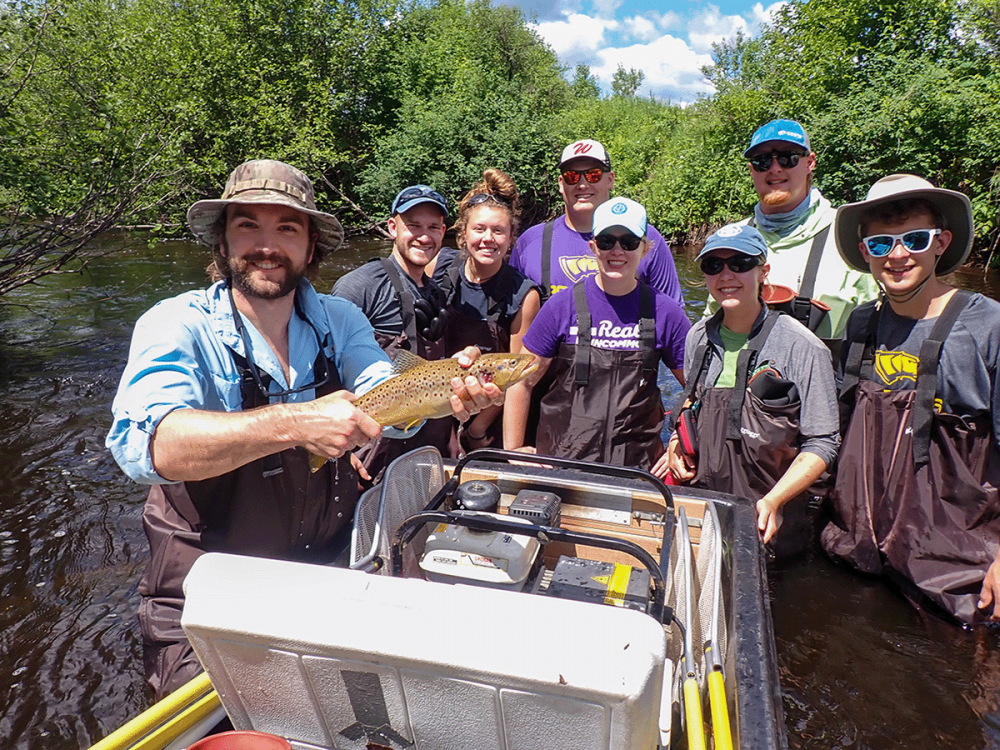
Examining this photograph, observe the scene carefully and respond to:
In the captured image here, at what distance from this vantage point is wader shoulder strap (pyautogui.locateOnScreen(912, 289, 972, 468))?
3.22m

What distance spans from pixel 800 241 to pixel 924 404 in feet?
4.88

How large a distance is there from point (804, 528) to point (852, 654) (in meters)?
0.88

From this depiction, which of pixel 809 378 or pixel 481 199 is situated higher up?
pixel 481 199

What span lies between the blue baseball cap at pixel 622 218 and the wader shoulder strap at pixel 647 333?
17.0 inches

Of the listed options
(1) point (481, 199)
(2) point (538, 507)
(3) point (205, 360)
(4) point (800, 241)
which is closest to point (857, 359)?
(4) point (800, 241)

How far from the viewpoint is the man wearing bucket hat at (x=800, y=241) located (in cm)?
416

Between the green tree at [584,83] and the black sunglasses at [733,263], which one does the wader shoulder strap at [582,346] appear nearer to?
the black sunglasses at [733,263]

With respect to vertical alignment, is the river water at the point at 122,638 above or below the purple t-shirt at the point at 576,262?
below

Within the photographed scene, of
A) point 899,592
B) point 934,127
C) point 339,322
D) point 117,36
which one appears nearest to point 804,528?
point 899,592

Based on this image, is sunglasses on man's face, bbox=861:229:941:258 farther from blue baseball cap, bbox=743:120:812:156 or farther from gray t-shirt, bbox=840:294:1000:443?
blue baseball cap, bbox=743:120:812:156

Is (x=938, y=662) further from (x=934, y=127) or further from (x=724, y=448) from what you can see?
(x=934, y=127)

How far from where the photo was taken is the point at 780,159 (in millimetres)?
4344

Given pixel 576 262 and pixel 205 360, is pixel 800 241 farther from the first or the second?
pixel 205 360

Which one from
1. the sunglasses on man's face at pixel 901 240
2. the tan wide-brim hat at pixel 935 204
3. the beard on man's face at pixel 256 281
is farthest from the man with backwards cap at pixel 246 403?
the tan wide-brim hat at pixel 935 204
